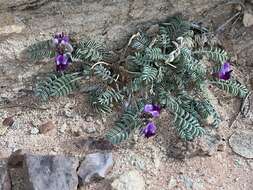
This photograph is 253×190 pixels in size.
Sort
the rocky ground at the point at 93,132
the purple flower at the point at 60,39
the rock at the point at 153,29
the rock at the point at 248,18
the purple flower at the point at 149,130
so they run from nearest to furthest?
the rocky ground at the point at 93,132, the purple flower at the point at 149,130, the purple flower at the point at 60,39, the rock at the point at 153,29, the rock at the point at 248,18

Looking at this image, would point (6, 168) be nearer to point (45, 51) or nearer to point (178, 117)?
point (45, 51)

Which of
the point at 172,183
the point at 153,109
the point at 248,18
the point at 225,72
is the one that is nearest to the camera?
the point at 172,183

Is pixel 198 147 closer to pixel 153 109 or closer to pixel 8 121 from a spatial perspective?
pixel 153 109

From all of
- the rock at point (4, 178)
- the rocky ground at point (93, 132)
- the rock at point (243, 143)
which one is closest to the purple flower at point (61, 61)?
the rocky ground at point (93, 132)

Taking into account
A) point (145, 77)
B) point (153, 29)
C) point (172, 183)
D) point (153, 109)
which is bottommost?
point (172, 183)

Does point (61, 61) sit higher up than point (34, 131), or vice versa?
point (61, 61)

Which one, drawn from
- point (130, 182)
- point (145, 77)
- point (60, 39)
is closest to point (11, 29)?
point (60, 39)

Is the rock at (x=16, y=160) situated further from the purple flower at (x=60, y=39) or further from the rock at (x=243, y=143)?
the rock at (x=243, y=143)

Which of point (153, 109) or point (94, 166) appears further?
point (153, 109)
